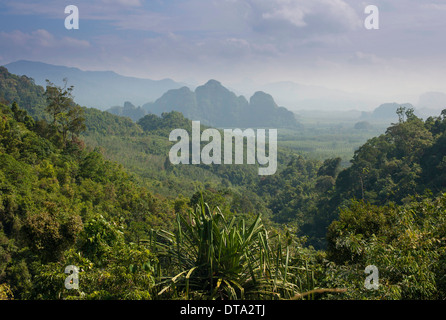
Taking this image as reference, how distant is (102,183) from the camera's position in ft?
58.9

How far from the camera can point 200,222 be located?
2230 millimetres

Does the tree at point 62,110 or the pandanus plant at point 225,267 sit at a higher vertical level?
the tree at point 62,110

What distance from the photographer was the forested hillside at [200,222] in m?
2.16

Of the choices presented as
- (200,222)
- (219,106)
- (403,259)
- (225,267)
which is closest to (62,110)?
(200,222)

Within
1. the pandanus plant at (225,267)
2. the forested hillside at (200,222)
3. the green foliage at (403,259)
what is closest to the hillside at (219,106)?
the forested hillside at (200,222)

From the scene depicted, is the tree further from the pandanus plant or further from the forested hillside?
the pandanus plant

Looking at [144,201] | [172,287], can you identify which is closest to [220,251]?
[172,287]

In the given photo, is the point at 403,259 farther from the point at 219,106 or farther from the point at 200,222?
the point at 219,106

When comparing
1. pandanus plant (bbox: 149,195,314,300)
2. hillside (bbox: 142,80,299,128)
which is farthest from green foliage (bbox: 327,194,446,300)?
hillside (bbox: 142,80,299,128)

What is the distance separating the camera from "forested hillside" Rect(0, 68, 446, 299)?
2.16 m

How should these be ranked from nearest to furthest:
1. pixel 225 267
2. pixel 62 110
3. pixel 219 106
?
pixel 225 267
pixel 62 110
pixel 219 106

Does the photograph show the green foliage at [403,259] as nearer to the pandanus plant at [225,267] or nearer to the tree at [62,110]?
the pandanus plant at [225,267]

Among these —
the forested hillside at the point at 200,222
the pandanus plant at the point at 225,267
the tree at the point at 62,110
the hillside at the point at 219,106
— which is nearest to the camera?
the pandanus plant at the point at 225,267
